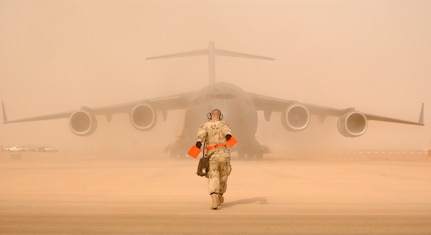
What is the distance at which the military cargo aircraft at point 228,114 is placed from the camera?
25422 mm

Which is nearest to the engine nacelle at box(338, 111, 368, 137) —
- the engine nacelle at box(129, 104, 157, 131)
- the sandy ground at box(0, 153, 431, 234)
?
the engine nacelle at box(129, 104, 157, 131)

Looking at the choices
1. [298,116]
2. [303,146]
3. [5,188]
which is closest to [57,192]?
[5,188]

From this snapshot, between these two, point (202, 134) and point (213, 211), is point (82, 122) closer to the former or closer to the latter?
point (202, 134)

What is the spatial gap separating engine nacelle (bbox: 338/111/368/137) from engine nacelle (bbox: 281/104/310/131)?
1737 millimetres

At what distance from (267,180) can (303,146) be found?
23451 millimetres

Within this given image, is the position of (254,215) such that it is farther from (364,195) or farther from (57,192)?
(57,192)

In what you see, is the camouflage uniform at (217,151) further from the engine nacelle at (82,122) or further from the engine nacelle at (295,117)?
the engine nacelle at (82,122)

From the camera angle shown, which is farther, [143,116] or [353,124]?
[143,116]

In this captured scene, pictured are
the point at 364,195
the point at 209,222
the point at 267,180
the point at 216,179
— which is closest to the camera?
the point at 209,222

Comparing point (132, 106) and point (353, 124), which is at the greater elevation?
point (132, 106)

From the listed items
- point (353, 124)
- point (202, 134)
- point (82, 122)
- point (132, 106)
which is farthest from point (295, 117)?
point (202, 134)

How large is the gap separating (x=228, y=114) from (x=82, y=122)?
785 cm

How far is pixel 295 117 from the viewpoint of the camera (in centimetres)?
2727

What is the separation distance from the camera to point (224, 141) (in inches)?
365
